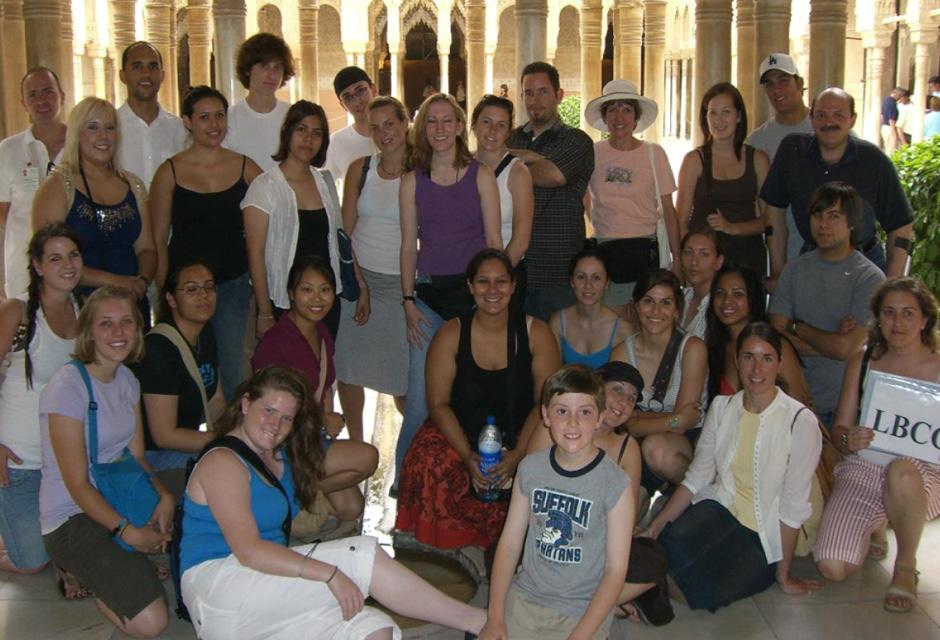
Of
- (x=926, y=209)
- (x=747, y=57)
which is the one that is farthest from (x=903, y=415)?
(x=747, y=57)

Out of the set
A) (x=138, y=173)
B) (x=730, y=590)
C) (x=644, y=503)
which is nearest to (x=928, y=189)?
(x=644, y=503)

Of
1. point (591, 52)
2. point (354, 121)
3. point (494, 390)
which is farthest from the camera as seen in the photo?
point (591, 52)

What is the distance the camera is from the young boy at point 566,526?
370 cm

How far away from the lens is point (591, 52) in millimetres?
16719

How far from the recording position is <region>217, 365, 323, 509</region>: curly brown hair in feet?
12.6

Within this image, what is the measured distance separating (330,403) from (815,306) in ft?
7.88

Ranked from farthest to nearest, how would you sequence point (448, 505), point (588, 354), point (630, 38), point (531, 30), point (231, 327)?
1. point (630, 38)
2. point (531, 30)
3. point (231, 327)
4. point (588, 354)
5. point (448, 505)

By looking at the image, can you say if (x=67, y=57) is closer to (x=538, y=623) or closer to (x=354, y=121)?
(x=354, y=121)

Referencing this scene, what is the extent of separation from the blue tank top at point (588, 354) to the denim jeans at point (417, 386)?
63 centimetres

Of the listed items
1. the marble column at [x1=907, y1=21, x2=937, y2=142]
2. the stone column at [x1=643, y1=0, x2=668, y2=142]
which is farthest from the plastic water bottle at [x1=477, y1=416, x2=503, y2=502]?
the marble column at [x1=907, y1=21, x2=937, y2=142]

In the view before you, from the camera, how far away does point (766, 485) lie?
176 inches

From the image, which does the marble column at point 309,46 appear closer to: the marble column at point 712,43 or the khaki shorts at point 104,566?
the marble column at point 712,43

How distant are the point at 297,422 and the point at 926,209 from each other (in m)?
5.79

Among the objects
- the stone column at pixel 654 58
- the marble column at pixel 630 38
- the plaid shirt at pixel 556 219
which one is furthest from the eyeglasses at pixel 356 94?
the marble column at pixel 630 38
